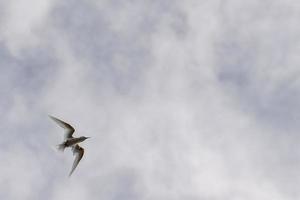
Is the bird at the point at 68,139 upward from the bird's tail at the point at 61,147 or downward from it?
upward

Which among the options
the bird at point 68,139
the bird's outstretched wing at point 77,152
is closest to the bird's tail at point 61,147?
the bird at point 68,139

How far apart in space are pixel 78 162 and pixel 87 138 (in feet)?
19.5

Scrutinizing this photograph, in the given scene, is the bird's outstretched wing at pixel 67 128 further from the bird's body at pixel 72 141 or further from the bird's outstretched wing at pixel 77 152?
the bird's outstretched wing at pixel 77 152

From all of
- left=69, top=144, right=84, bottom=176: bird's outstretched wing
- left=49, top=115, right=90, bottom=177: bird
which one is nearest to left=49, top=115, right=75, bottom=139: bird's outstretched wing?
left=49, top=115, right=90, bottom=177: bird

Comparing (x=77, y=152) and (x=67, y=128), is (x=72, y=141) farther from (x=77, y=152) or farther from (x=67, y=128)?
(x=77, y=152)

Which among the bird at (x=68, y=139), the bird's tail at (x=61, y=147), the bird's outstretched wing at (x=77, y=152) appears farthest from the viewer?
the bird's outstretched wing at (x=77, y=152)

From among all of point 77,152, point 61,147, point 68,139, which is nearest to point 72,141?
point 68,139

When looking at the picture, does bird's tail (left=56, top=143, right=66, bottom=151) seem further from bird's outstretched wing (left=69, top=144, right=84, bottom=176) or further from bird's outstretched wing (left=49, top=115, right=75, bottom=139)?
bird's outstretched wing (left=69, top=144, right=84, bottom=176)

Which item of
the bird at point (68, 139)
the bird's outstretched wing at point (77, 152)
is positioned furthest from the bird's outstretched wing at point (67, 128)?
the bird's outstretched wing at point (77, 152)

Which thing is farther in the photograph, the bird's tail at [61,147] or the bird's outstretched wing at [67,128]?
the bird's outstretched wing at [67,128]

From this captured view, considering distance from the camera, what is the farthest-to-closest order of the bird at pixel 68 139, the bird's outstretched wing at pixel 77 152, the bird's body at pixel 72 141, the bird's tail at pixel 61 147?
1. the bird's outstretched wing at pixel 77 152
2. the bird's body at pixel 72 141
3. the bird at pixel 68 139
4. the bird's tail at pixel 61 147

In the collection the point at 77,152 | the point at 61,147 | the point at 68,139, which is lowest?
the point at 61,147

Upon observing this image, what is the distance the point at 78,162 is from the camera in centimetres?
11706

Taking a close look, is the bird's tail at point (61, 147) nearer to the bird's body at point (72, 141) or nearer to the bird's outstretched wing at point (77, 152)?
the bird's body at point (72, 141)
